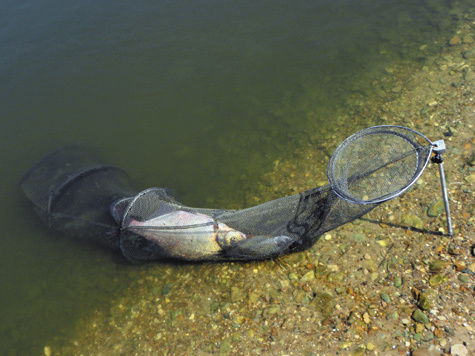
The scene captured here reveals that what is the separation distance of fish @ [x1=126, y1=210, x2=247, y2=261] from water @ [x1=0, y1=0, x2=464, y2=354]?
3.07 ft

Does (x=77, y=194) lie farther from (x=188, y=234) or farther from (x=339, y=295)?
(x=339, y=295)

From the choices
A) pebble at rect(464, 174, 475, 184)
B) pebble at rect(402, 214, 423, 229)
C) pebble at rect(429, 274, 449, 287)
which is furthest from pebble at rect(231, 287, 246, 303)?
pebble at rect(464, 174, 475, 184)

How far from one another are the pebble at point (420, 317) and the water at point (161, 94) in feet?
11.7

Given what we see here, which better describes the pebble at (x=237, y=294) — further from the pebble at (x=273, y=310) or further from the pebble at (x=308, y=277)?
the pebble at (x=308, y=277)

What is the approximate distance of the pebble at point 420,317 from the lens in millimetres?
4602

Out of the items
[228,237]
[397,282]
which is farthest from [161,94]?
[397,282]

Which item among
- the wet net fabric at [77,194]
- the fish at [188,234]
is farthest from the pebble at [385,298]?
the wet net fabric at [77,194]

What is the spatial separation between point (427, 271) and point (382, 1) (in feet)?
27.4

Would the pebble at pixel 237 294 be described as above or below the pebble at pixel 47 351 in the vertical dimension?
above

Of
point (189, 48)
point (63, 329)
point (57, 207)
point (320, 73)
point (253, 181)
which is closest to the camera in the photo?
point (63, 329)

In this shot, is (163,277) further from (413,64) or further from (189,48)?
(413,64)

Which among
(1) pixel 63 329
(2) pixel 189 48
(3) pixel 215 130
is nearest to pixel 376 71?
(3) pixel 215 130

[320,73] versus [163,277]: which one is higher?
[320,73]

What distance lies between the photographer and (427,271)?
200 inches
